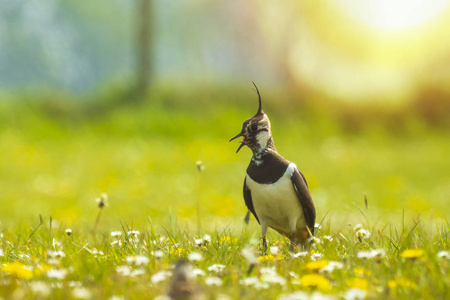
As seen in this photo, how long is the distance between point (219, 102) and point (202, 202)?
7.13 m

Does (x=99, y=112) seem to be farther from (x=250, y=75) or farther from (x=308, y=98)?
(x=308, y=98)

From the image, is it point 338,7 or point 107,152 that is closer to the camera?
point 107,152

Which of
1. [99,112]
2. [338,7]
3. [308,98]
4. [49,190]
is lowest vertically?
[49,190]

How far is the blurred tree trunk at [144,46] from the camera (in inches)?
671

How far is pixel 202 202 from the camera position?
30.1 ft

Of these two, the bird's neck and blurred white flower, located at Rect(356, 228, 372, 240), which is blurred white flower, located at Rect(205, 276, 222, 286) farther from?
blurred white flower, located at Rect(356, 228, 372, 240)

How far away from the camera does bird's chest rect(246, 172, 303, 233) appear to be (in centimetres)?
361

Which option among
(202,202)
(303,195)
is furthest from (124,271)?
(202,202)

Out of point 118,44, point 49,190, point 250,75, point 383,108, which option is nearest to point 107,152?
point 49,190

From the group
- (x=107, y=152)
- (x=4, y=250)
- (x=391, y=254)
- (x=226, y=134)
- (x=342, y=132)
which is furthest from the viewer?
(x=342, y=132)

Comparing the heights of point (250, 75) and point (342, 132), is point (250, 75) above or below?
above

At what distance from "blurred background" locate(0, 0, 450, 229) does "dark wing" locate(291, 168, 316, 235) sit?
5.58 meters

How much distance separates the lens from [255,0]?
1741 centimetres

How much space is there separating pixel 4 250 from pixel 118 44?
18.2 metres
